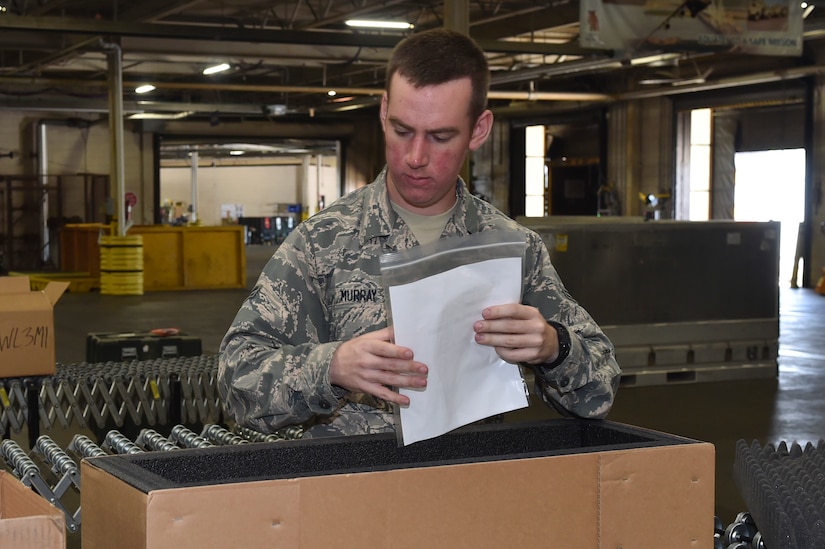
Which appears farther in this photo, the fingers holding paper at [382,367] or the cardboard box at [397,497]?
the fingers holding paper at [382,367]

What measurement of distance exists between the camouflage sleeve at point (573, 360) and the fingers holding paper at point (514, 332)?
6.9 inches

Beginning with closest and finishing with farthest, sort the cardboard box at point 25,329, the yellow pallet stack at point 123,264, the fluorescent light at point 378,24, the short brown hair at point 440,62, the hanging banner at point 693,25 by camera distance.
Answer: the short brown hair at point 440,62, the cardboard box at point 25,329, the hanging banner at point 693,25, the fluorescent light at point 378,24, the yellow pallet stack at point 123,264

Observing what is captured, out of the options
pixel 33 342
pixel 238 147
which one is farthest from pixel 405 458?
pixel 238 147

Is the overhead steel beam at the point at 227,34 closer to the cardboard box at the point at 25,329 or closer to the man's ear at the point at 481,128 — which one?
the cardboard box at the point at 25,329

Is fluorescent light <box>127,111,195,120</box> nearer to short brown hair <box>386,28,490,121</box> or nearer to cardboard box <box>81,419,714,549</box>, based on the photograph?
short brown hair <box>386,28,490,121</box>

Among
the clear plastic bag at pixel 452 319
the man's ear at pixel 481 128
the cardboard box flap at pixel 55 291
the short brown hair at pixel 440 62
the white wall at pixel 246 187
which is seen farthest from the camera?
the white wall at pixel 246 187

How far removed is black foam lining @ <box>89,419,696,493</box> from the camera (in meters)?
1.54

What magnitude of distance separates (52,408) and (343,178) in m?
25.7

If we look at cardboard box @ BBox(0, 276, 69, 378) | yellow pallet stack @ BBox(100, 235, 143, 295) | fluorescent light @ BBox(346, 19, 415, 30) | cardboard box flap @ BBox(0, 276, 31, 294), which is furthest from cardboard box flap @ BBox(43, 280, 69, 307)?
yellow pallet stack @ BBox(100, 235, 143, 295)

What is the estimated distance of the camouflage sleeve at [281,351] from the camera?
1.72 m

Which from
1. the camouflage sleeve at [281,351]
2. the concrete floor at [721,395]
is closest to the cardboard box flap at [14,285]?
the concrete floor at [721,395]

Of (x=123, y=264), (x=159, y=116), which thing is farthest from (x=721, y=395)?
(x=159, y=116)

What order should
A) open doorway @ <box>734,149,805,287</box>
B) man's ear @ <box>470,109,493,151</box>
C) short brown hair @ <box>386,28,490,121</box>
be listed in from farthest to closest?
open doorway @ <box>734,149,805,287</box>
man's ear @ <box>470,109,493,151</box>
short brown hair @ <box>386,28,490,121</box>

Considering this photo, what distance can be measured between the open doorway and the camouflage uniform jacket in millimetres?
21860
